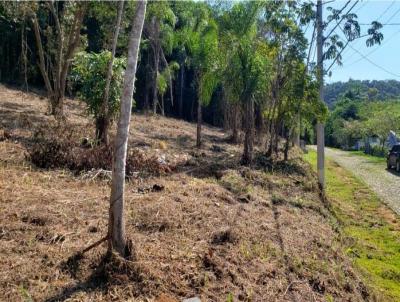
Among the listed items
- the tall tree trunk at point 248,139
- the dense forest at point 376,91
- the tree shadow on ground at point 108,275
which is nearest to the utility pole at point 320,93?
the tall tree trunk at point 248,139

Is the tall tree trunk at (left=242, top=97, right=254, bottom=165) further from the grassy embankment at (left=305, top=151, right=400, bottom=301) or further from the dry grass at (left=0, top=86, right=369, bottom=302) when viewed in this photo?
the dry grass at (left=0, top=86, right=369, bottom=302)

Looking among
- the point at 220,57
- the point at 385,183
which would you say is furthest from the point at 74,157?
the point at 385,183

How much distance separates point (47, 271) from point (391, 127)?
128 feet

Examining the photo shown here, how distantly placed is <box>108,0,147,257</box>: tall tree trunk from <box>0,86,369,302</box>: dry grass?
291 millimetres

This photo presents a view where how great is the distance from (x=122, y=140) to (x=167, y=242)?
1625 millimetres

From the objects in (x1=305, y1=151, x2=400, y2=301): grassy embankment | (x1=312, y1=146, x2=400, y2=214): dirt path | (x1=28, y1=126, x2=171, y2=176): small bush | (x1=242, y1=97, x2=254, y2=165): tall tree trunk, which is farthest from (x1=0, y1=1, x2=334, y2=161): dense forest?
(x1=312, y1=146, x2=400, y2=214): dirt path

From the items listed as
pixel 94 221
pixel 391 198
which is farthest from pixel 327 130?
pixel 94 221

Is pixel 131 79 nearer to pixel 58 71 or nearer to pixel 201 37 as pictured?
pixel 58 71

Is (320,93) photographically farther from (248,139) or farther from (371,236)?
(371,236)

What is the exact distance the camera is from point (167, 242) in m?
5.14

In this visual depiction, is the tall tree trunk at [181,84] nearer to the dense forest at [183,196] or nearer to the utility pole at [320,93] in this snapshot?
the dense forest at [183,196]

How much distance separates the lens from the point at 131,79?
407 cm

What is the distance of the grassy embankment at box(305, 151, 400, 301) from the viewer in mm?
7016

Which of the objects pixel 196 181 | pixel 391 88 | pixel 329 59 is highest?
pixel 391 88
